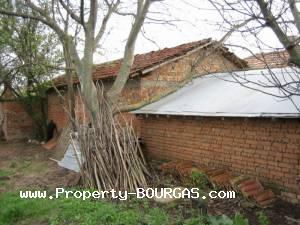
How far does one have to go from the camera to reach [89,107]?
9.57m

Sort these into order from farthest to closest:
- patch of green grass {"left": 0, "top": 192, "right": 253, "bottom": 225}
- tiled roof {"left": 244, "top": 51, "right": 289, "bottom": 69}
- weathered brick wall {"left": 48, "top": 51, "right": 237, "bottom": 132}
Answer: weathered brick wall {"left": 48, "top": 51, "right": 237, "bottom": 132}, patch of green grass {"left": 0, "top": 192, "right": 253, "bottom": 225}, tiled roof {"left": 244, "top": 51, "right": 289, "bottom": 69}

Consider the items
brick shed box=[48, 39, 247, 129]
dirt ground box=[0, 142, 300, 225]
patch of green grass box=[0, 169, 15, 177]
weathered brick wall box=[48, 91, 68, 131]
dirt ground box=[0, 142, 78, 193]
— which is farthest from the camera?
weathered brick wall box=[48, 91, 68, 131]

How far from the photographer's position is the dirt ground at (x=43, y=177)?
250 inches

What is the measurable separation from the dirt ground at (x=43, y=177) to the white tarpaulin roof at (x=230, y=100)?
1.71 meters

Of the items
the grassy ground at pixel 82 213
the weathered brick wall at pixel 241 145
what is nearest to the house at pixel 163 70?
the weathered brick wall at pixel 241 145

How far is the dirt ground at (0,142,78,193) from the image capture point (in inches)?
364

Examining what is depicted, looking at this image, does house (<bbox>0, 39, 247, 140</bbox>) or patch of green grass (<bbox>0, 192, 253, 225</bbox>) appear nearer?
patch of green grass (<bbox>0, 192, 253, 225</bbox>)

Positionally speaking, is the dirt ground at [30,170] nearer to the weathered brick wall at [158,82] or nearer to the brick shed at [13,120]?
the weathered brick wall at [158,82]

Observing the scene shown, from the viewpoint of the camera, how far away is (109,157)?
8.27m

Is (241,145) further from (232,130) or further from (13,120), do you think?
(13,120)

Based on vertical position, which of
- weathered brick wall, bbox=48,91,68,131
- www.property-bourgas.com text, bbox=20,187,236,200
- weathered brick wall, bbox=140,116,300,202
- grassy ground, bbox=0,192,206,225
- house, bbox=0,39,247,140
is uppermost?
house, bbox=0,39,247,140

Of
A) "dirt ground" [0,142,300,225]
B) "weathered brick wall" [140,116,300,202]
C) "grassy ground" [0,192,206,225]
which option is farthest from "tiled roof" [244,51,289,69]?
"grassy ground" [0,192,206,225]

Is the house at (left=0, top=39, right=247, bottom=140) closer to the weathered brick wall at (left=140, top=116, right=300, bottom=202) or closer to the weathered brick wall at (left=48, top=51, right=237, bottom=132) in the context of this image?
the weathered brick wall at (left=48, top=51, right=237, bottom=132)

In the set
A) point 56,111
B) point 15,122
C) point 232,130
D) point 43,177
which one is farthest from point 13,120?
point 232,130
